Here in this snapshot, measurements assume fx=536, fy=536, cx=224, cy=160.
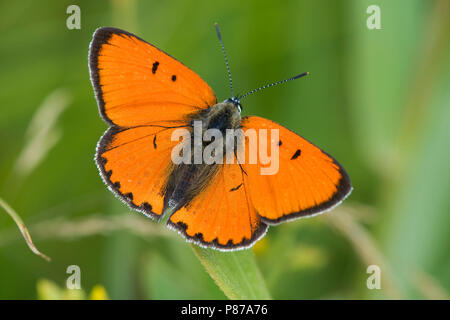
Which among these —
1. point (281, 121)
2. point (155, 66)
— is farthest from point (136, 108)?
point (281, 121)

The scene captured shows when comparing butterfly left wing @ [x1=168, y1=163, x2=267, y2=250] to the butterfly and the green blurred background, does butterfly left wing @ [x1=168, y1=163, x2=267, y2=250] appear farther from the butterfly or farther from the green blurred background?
the green blurred background

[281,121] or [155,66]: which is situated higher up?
[155,66]

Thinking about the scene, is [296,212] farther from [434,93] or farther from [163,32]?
[163,32]

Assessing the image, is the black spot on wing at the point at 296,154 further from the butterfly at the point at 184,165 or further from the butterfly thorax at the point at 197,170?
the butterfly thorax at the point at 197,170

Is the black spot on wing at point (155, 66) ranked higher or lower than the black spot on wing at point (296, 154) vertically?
higher

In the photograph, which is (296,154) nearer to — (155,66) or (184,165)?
(184,165)

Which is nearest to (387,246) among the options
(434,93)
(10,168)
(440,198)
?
(440,198)

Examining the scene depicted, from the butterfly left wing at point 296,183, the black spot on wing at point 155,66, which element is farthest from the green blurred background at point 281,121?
the black spot on wing at point 155,66

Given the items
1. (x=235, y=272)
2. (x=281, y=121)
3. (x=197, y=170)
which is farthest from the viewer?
(x=281, y=121)
